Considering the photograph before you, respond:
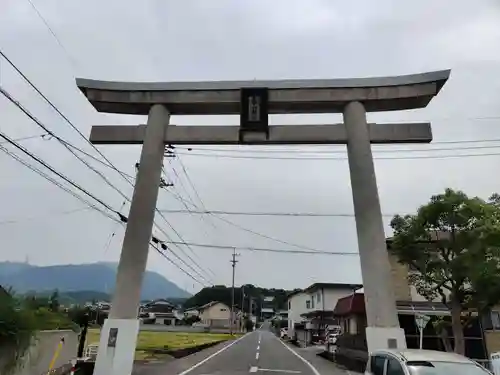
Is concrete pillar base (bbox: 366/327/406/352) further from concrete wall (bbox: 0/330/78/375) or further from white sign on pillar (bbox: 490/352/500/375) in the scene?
concrete wall (bbox: 0/330/78/375)

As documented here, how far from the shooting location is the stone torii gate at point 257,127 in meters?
12.3

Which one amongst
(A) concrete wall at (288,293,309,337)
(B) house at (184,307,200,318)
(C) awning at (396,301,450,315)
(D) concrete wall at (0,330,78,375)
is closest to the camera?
(D) concrete wall at (0,330,78,375)

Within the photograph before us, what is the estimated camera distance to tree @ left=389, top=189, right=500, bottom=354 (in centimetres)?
1279

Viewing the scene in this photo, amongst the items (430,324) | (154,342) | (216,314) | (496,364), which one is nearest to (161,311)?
(216,314)

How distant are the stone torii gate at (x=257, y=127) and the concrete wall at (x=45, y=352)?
1.40 metres

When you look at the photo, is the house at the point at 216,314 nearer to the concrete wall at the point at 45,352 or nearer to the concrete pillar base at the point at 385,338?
the concrete wall at the point at 45,352

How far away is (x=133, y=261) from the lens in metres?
12.3

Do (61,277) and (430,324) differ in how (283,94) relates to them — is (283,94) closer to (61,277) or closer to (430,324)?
(430,324)

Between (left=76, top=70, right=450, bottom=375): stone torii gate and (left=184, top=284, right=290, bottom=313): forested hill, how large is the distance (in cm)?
8609

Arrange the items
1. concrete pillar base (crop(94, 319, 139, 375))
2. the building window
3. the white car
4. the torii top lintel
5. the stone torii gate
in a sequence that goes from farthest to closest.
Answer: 1. the building window
2. the torii top lintel
3. the stone torii gate
4. concrete pillar base (crop(94, 319, 139, 375))
5. the white car

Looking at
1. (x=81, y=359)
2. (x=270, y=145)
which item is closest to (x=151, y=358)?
(x=81, y=359)

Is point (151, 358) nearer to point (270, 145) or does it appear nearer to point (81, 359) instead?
point (81, 359)

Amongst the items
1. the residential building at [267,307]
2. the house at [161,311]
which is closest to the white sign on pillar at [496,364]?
the house at [161,311]

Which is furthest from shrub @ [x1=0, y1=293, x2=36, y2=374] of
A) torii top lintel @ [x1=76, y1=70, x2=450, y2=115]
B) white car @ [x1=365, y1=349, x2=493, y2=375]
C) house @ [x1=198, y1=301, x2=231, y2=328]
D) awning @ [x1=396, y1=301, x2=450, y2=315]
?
house @ [x1=198, y1=301, x2=231, y2=328]
